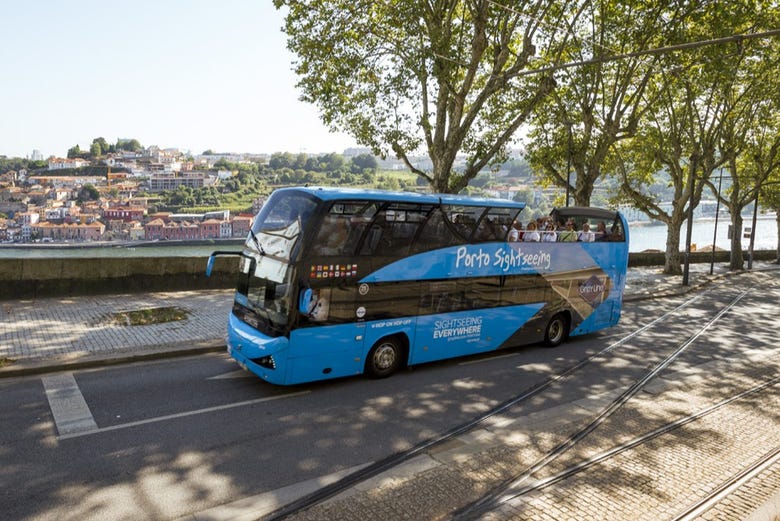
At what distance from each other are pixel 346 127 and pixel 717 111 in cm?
1964

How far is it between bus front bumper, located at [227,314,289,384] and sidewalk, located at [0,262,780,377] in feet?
7.42

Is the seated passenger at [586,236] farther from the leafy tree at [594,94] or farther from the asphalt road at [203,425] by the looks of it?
the leafy tree at [594,94]

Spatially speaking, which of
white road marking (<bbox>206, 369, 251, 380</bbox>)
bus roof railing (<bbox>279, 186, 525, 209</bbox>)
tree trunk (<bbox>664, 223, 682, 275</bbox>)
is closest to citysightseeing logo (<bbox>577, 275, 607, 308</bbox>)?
bus roof railing (<bbox>279, 186, 525, 209</bbox>)

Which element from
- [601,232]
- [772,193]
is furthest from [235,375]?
[772,193]

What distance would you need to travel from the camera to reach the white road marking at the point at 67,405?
744cm

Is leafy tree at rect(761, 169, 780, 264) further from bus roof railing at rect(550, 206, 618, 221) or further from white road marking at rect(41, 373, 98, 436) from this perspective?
white road marking at rect(41, 373, 98, 436)

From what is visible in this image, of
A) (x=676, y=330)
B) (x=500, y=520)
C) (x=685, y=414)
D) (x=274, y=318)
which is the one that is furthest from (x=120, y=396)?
(x=676, y=330)

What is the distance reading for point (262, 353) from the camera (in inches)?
351

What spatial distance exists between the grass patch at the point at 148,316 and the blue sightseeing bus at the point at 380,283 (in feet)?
12.3

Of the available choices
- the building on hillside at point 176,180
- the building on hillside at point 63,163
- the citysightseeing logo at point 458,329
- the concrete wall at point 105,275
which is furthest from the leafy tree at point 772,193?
the building on hillside at point 63,163

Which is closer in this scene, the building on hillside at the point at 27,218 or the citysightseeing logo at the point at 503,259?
the citysightseeing logo at the point at 503,259

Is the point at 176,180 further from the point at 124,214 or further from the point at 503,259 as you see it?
the point at 503,259

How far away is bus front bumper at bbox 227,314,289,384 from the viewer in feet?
29.0

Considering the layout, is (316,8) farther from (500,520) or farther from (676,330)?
(500,520)
